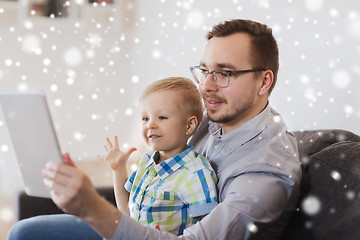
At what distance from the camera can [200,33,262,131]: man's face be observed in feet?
4.42

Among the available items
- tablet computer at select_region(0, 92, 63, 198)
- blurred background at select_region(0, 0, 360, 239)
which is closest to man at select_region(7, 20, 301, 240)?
tablet computer at select_region(0, 92, 63, 198)

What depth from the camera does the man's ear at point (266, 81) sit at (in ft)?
4.55

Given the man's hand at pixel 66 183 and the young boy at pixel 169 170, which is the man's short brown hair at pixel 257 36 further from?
the man's hand at pixel 66 183

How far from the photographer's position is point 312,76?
167 centimetres

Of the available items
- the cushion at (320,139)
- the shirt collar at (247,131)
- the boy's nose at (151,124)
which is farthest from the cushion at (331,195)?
the boy's nose at (151,124)

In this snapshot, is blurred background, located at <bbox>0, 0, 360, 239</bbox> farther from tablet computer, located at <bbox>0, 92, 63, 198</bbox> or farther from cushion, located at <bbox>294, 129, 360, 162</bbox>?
tablet computer, located at <bbox>0, 92, 63, 198</bbox>

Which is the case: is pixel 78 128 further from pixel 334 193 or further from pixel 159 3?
pixel 334 193

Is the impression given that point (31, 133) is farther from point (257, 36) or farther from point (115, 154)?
point (257, 36)

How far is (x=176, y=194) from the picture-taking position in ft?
4.11

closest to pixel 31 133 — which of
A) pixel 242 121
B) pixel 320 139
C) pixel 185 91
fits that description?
pixel 185 91

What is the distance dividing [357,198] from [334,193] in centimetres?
7

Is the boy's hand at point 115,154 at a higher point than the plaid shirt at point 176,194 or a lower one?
higher

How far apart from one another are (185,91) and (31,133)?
0.54 metres

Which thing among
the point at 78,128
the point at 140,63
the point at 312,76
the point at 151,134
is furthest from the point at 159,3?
the point at 151,134
